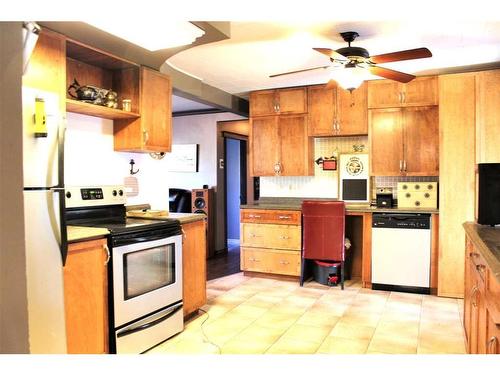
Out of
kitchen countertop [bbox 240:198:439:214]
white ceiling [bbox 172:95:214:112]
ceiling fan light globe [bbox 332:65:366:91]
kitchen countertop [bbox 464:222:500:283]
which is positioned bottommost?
kitchen countertop [bbox 464:222:500:283]

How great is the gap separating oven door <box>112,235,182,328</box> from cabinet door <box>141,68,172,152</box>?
938mm

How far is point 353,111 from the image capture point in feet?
15.6

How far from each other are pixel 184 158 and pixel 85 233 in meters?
4.43

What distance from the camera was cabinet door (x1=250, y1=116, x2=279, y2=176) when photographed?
5207 mm

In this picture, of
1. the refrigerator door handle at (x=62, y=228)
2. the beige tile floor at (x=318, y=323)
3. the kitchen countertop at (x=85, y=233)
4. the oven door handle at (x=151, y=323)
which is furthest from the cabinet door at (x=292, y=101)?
the refrigerator door handle at (x=62, y=228)

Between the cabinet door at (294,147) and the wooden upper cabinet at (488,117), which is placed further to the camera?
the cabinet door at (294,147)

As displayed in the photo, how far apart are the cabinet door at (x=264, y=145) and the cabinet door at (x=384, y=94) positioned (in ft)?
4.03

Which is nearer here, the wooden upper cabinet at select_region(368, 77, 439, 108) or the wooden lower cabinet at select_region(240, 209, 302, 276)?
the wooden upper cabinet at select_region(368, 77, 439, 108)

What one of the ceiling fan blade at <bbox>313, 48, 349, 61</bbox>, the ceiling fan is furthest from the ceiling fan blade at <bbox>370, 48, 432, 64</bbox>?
the ceiling fan blade at <bbox>313, 48, 349, 61</bbox>

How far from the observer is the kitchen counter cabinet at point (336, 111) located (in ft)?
15.5

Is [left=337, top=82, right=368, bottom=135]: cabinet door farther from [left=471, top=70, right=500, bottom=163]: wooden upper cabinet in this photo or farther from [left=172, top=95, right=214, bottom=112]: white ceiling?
[left=172, top=95, right=214, bottom=112]: white ceiling

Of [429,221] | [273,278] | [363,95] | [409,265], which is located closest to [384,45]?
[363,95]

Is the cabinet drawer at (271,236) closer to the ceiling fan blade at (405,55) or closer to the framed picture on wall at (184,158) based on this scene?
the framed picture on wall at (184,158)

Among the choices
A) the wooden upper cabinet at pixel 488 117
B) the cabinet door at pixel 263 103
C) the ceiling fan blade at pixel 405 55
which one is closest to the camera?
the ceiling fan blade at pixel 405 55
